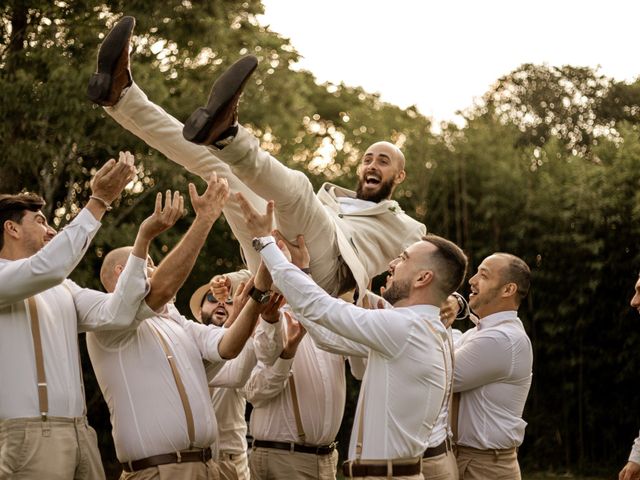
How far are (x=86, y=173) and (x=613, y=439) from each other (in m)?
7.47

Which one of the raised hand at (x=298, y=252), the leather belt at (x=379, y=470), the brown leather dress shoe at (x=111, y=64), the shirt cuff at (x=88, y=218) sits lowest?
the leather belt at (x=379, y=470)

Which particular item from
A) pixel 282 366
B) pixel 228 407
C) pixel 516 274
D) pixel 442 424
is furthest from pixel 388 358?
pixel 228 407

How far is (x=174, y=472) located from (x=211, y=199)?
4.47ft

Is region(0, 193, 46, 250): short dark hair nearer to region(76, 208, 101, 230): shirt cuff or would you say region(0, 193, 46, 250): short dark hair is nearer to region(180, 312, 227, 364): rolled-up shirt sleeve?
region(76, 208, 101, 230): shirt cuff

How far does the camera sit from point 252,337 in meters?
6.34

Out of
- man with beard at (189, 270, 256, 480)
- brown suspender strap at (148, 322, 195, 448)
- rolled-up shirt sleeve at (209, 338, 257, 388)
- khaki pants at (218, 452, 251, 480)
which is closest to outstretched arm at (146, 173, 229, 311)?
brown suspender strap at (148, 322, 195, 448)

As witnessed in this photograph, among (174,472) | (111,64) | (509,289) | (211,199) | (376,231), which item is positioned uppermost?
(111,64)

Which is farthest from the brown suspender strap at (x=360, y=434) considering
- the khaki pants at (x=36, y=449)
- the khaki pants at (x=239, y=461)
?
the khaki pants at (x=239, y=461)

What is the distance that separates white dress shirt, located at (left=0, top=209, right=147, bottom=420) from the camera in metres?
5.01

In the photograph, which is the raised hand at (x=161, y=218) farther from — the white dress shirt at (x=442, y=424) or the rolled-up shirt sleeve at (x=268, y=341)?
the white dress shirt at (x=442, y=424)

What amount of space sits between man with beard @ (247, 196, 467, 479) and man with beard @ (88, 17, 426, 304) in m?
0.56

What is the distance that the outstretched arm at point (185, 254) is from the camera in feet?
17.8

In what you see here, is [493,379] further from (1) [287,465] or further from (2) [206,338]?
(2) [206,338]

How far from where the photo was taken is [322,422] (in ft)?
22.7
